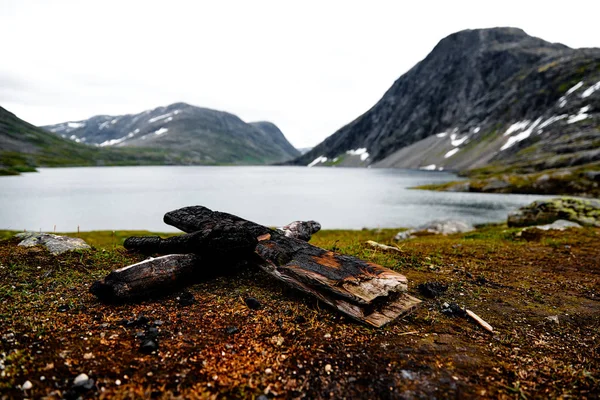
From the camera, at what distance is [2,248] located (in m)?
12.8

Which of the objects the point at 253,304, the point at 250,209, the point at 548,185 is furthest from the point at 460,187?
the point at 253,304

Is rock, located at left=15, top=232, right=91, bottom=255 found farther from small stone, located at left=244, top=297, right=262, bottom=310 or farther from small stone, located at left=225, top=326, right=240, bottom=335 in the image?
small stone, located at left=225, top=326, right=240, bottom=335

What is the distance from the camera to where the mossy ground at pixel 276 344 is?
229 inches

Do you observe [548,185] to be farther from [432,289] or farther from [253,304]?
[253,304]

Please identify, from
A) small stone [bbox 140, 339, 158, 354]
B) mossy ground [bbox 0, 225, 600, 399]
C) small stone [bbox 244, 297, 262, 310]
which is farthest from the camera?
small stone [bbox 244, 297, 262, 310]

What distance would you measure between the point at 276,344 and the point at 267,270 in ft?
10.1

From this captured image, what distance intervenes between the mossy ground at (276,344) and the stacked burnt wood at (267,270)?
0.40m

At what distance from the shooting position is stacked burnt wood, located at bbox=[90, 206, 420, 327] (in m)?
8.46

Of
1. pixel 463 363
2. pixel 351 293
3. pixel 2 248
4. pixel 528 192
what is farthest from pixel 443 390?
pixel 528 192

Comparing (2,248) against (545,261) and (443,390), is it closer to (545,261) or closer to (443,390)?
(443,390)

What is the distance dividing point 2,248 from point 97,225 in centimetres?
5337

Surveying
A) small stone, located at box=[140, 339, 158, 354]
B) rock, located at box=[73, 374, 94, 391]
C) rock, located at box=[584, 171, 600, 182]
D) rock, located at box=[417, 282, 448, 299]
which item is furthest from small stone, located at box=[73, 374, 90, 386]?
rock, located at box=[584, 171, 600, 182]

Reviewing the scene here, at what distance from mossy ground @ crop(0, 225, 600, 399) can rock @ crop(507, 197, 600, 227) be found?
89.2ft

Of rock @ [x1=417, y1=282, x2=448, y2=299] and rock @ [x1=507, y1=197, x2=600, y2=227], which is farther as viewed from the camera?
rock @ [x1=507, y1=197, x2=600, y2=227]
